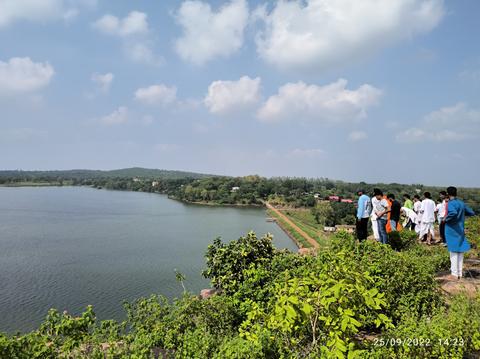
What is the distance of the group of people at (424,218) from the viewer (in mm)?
5766

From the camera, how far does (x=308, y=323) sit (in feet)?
Answer: 10.6

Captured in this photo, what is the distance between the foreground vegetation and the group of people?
1.30 meters

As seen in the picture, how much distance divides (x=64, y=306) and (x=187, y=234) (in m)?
21.9

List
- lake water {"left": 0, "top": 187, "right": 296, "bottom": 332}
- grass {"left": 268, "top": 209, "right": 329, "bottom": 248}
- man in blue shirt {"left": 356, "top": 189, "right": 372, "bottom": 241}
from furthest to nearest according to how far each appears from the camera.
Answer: grass {"left": 268, "top": 209, "right": 329, "bottom": 248} → lake water {"left": 0, "top": 187, "right": 296, "bottom": 332} → man in blue shirt {"left": 356, "top": 189, "right": 372, "bottom": 241}

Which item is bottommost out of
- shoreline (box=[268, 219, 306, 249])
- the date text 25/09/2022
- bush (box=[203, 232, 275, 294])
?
shoreline (box=[268, 219, 306, 249])

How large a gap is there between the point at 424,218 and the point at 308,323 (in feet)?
25.3

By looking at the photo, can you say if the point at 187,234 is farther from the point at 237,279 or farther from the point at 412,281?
the point at 412,281

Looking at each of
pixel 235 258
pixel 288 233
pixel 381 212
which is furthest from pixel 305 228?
pixel 235 258

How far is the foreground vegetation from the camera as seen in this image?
2797 millimetres

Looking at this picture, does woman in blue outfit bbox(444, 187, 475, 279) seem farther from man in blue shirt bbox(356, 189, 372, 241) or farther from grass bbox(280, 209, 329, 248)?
grass bbox(280, 209, 329, 248)

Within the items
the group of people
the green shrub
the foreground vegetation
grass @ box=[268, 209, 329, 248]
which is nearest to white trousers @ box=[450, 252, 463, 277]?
the group of people

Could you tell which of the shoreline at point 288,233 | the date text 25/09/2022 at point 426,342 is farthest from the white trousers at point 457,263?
the shoreline at point 288,233

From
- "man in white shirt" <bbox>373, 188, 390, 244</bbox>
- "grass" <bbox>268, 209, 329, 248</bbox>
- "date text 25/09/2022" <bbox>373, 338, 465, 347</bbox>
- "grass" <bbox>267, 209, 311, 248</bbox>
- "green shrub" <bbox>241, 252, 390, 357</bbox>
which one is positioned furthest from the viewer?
"grass" <bbox>268, 209, 329, 248</bbox>

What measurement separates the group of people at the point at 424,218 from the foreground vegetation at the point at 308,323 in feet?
4.28
